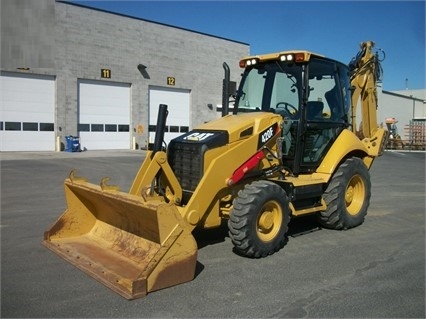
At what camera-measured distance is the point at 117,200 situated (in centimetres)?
530

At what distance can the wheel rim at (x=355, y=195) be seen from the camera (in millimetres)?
Answer: 7633

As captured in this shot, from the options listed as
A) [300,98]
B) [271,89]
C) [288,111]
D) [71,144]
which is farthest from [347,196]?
[71,144]

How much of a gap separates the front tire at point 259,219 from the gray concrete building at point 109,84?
18.8 m

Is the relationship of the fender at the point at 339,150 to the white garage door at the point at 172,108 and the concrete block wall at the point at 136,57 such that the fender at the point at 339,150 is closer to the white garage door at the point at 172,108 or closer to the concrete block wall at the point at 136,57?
the concrete block wall at the point at 136,57

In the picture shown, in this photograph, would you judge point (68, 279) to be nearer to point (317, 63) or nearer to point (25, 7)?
point (317, 63)

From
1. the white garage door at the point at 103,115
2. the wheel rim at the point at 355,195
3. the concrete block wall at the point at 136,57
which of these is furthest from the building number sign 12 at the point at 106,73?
the wheel rim at the point at 355,195

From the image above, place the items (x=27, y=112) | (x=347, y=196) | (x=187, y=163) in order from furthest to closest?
(x=27, y=112)
(x=347, y=196)
(x=187, y=163)

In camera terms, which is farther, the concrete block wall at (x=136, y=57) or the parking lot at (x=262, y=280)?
the concrete block wall at (x=136, y=57)

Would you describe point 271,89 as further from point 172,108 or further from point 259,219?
point 172,108

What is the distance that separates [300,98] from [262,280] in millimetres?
2983


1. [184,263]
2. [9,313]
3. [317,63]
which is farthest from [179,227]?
[317,63]

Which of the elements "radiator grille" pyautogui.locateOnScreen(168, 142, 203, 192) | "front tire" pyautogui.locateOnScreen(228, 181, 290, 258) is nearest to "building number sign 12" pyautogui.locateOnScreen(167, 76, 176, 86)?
"radiator grille" pyautogui.locateOnScreen(168, 142, 203, 192)

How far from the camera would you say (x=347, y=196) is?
7609 millimetres

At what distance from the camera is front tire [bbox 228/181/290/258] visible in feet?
17.7
